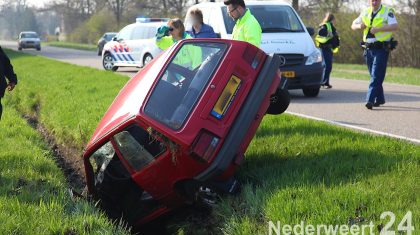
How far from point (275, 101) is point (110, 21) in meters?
63.0

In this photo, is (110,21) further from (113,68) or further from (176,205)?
(176,205)

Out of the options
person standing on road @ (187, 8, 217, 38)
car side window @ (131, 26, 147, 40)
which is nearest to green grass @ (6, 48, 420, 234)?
person standing on road @ (187, 8, 217, 38)

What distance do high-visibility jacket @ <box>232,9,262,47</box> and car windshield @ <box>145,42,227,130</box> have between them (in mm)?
1138

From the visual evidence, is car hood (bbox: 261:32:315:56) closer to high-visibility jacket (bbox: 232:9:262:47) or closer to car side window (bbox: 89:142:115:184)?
high-visibility jacket (bbox: 232:9:262:47)

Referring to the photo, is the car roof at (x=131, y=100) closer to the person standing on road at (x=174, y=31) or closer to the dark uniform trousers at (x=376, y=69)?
the person standing on road at (x=174, y=31)

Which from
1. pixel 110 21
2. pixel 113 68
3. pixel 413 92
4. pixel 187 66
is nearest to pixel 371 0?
pixel 413 92

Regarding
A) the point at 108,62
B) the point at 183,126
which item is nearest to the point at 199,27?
the point at 183,126

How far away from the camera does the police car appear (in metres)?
19.3

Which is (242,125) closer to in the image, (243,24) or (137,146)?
(137,146)

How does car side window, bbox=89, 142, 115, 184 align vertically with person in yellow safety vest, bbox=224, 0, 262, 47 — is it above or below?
below

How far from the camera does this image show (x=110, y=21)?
219 feet

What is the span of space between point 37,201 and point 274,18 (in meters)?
7.83

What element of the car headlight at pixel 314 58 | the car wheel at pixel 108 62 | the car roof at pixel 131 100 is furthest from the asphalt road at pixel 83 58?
the car roof at pixel 131 100

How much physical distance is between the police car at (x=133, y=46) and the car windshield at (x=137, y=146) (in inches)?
545
